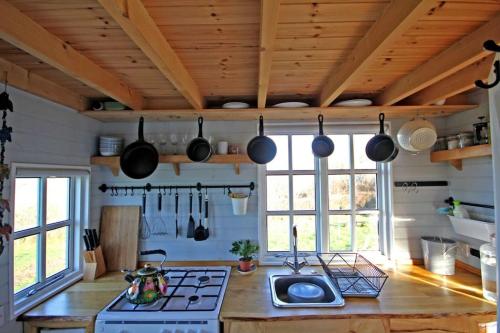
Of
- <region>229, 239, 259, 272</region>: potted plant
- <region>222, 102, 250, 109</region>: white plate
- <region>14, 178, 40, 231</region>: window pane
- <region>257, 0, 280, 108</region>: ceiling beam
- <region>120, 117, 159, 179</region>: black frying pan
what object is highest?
<region>222, 102, 250, 109</region>: white plate

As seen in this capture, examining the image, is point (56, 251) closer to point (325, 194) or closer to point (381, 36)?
point (325, 194)

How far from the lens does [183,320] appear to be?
149 centimetres

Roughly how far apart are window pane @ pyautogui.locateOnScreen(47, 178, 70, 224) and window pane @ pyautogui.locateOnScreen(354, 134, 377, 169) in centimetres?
235

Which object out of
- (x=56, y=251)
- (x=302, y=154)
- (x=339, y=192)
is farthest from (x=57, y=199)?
(x=339, y=192)

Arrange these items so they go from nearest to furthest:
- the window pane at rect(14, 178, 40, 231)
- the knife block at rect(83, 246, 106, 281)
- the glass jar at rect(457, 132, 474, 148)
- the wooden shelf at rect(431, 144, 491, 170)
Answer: the window pane at rect(14, 178, 40, 231) < the wooden shelf at rect(431, 144, 491, 170) < the glass jar at rect(457, 132, 474, 148) < the knife block at rect(83, 246, 106, 281)

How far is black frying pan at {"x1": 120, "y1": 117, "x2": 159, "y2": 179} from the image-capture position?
2.06m

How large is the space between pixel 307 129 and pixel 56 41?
5.80 ft

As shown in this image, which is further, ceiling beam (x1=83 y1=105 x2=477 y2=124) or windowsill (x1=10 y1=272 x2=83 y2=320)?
ceiling beam (x1=83 y1=105 x2=477 y2=124)

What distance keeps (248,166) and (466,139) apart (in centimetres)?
163

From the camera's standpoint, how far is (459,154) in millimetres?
1934

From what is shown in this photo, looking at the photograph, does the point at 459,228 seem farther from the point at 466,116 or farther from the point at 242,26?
the point at 242,26

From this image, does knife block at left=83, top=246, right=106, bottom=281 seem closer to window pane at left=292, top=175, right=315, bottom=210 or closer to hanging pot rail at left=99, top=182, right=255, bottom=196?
hanging pot rail at left=99, top=182, right=255, bottom=196

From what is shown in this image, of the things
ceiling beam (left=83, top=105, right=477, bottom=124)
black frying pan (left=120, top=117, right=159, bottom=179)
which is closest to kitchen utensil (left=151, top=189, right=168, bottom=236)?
black frying pan (left=120, top=117, right=159, bottom=179)

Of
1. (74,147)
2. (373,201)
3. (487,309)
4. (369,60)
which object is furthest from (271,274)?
(74,147)
